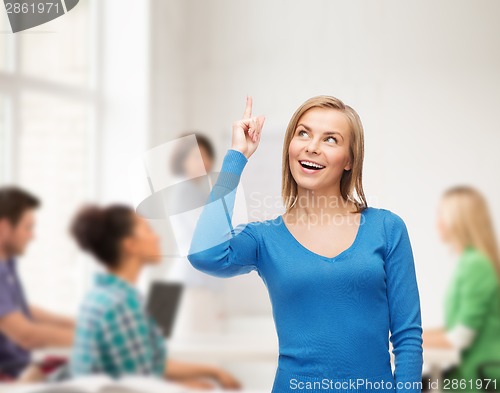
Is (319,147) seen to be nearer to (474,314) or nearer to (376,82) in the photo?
(474,314)

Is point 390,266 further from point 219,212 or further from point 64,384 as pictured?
point 64,384

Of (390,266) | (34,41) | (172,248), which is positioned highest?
(34,41)

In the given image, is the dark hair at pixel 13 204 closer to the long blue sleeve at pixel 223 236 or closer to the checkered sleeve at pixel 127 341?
the checkered sleeve at pixel 127 341

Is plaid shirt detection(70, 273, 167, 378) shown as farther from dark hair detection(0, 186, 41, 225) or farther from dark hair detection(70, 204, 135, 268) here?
dark hair detection(0, 186, 41, 225)

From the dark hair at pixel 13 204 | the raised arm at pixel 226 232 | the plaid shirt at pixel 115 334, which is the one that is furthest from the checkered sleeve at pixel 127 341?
the raised arm at pixel 226 232

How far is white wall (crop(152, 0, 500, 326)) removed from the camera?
3.04 m

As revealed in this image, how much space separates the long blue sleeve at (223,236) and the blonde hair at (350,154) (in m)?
0.07

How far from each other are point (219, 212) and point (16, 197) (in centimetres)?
157

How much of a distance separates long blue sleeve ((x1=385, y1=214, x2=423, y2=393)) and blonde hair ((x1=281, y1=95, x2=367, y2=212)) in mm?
75

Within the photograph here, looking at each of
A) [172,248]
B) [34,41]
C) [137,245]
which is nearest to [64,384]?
[137,245]

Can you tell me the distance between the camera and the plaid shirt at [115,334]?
2143 mm

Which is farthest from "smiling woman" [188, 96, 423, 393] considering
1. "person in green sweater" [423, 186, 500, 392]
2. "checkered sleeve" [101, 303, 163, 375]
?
"person in green sweater" [423, 186, 500, 392]

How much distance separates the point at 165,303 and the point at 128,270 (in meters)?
0.57

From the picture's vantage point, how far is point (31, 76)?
2639 mm
